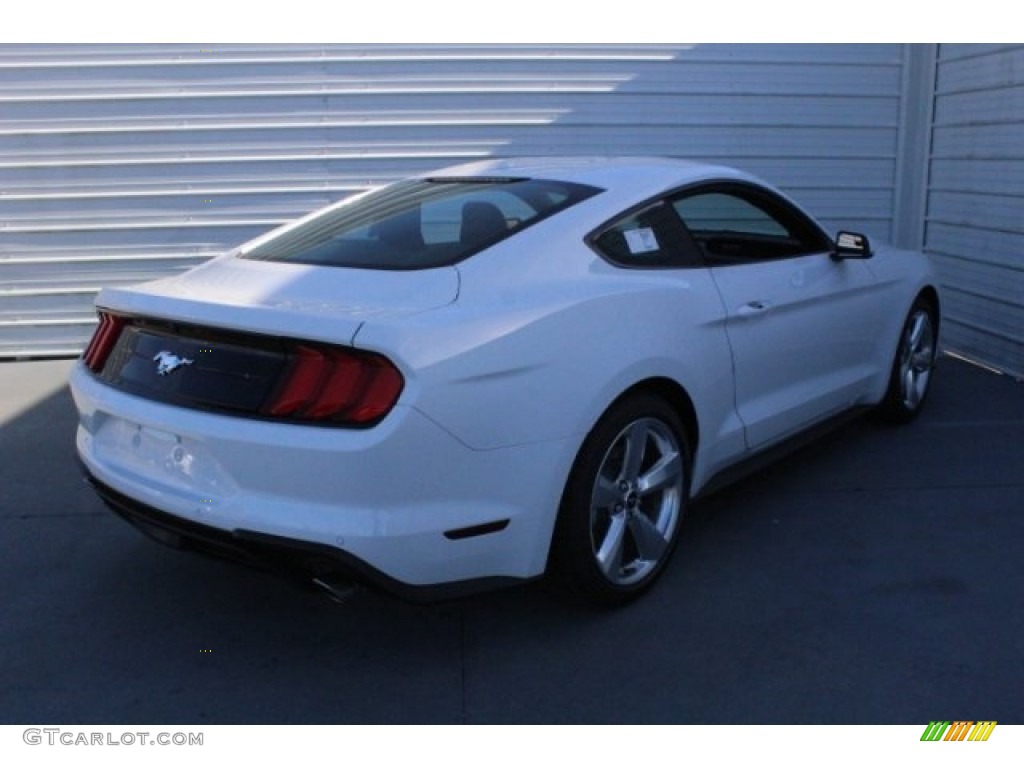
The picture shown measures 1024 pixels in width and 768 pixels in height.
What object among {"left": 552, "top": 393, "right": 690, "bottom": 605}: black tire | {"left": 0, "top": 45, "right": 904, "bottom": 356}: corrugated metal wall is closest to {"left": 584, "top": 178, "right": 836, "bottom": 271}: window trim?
{"left": 552, "top": 393, "right": 690, "bottom": 605}: black tire

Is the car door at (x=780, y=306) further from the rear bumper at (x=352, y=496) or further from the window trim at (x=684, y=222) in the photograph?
the rear bumper at (x=352, y=496)

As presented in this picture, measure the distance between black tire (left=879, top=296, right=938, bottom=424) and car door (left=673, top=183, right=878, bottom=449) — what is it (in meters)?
0.47

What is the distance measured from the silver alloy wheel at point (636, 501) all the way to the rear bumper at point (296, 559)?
44 cm

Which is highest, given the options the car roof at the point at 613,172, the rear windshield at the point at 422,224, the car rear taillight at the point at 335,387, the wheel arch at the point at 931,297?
the car roof at the point at 613,172

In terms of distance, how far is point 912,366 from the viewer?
5438mm

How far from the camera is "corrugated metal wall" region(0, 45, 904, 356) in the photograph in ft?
23.8

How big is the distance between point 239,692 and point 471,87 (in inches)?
214

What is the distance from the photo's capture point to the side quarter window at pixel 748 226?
13.6 ft

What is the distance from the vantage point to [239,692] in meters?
2.97

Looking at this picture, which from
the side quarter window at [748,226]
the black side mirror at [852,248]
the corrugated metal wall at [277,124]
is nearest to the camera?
the side quarter window at [748,226]

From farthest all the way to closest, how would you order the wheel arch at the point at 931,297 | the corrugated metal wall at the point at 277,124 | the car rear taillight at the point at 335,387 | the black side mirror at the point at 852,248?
the corrugated metal wall at the point at 277,124 < the wheel arch at the point at 931,297 < the black side mirror at the point at 852,248 < the car rear taillight at the point at 335,387

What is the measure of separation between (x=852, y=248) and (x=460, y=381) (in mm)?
2493

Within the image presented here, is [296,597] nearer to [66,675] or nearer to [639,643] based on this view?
[66,675]
